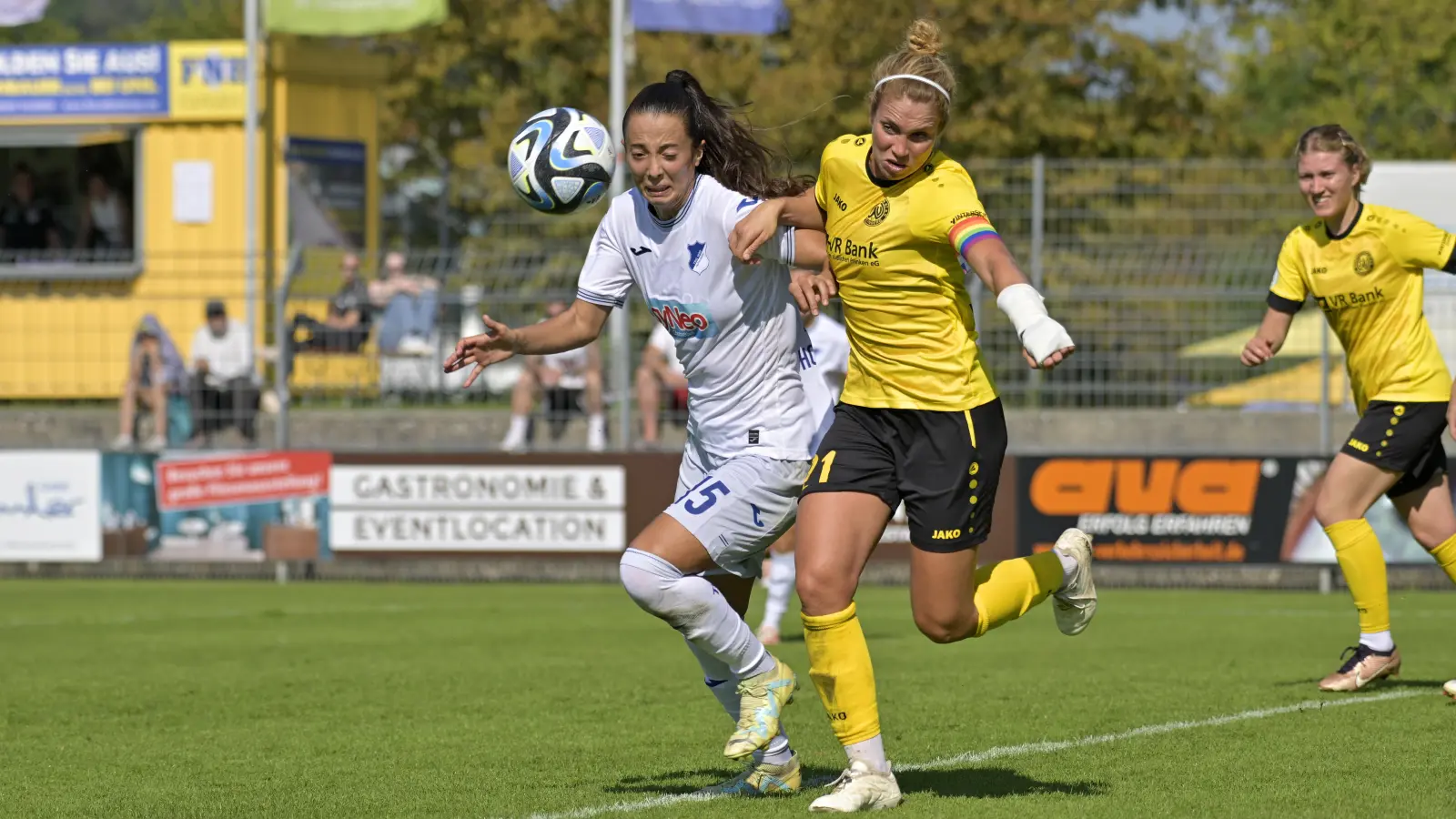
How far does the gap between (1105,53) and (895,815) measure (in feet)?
93.1

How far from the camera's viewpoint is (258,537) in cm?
1780

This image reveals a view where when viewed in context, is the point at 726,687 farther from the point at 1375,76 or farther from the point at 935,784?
the point at 1375,76

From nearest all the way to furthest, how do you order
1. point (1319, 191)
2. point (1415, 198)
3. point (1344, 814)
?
point (1344, 814) → point (1319, 191) → point (1415, 198)

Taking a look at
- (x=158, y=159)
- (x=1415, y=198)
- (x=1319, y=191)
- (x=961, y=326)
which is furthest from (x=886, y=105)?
(x=158, y=159)

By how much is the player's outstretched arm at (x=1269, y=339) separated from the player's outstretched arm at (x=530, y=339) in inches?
134

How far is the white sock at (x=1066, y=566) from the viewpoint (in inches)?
277

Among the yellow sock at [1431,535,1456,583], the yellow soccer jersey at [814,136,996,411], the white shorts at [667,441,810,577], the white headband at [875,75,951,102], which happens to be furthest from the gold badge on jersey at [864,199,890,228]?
the yellow sock at [1431,535,1456,583]

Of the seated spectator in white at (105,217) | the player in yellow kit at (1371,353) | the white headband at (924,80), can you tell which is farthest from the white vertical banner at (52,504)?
the white headband at (924,80)

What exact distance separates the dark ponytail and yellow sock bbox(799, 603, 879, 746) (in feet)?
5.05

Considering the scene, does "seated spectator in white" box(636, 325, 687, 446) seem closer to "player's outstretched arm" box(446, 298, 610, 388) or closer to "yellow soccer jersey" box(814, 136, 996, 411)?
"player's outstretched arm" box(446, 298, 610, 388)

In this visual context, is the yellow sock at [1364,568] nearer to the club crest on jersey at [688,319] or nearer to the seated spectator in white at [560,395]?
the club crest on jersey at [688,319]

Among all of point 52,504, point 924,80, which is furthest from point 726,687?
point 52,504

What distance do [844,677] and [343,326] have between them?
1229cm

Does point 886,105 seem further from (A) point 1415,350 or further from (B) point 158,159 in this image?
(B) point 158,159
